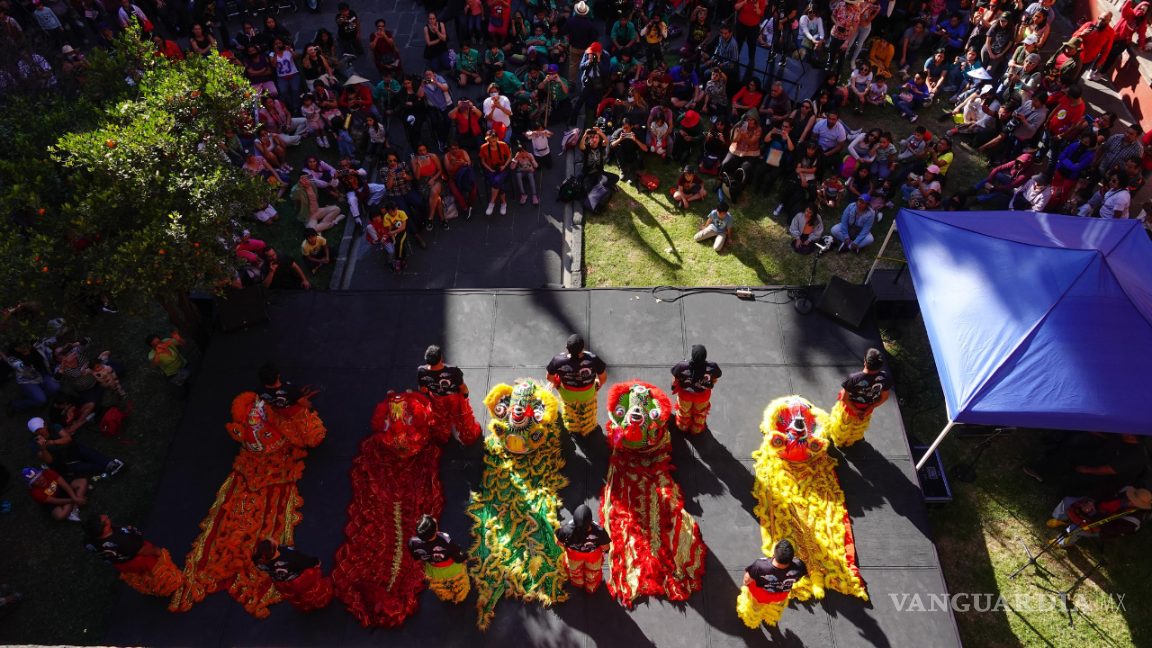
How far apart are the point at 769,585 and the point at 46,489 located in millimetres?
8398

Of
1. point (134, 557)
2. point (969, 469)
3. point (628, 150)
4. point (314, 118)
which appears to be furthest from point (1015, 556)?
point (314, 118)

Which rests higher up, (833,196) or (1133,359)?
(1133,359)

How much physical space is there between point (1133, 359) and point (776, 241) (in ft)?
17.3

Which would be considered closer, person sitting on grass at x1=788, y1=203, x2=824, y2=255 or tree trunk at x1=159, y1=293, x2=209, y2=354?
tree trunk at x1=159, y1=293, x2=209, y2=354

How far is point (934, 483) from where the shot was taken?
7816mm

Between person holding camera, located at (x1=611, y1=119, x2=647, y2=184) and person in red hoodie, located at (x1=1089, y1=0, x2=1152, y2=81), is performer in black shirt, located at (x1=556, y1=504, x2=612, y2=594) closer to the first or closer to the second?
person holding camera, located at (x1=611, y1=119, x2=647, y2=184)

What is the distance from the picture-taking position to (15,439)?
912 centimetres

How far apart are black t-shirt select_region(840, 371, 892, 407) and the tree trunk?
28.2 feet

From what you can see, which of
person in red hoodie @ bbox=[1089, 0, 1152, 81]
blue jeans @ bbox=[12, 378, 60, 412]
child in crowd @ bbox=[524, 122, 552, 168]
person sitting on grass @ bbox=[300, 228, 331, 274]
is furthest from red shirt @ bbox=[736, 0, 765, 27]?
blue jeans @ bbox=[12, 378, 60, 412]

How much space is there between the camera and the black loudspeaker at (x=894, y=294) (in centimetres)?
964

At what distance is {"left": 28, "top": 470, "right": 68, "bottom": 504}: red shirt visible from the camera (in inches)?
Result: 312

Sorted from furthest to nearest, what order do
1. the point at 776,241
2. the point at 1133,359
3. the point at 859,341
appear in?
1. the point at 776,241
2. the point at 859,341
3. the point at 1133,359

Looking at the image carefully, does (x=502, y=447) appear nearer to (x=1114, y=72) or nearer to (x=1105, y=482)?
(x=1105, y=482)


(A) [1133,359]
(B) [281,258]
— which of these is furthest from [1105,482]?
(B) [281,258]
